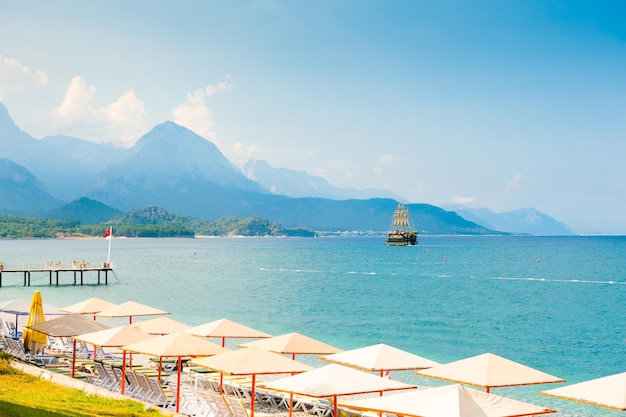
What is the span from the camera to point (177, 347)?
17859 millimetres

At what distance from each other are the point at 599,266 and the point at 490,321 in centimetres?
7631

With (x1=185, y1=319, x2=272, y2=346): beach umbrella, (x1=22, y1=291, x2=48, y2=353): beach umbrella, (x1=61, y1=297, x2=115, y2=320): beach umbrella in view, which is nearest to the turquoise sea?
(x1=185, y1=319, x2=272, y2=346): beach umbrella

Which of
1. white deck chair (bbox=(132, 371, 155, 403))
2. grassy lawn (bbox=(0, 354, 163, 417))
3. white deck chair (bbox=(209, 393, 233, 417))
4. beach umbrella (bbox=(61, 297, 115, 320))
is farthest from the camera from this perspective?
beach umbrella (bbox=(61, 297, 115, 320))

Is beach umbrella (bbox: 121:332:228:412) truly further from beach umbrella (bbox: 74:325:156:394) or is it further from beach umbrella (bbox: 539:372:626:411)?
beach umbrella (bbox: 539:372:626:411)

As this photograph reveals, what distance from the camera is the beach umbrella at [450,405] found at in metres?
11.4

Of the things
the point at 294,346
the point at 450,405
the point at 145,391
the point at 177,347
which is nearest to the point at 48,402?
the point at 177,347

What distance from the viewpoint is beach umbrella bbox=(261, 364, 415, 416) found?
14.0 metres

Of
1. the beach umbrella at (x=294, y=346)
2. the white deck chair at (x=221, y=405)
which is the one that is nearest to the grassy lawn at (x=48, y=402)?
the white deck chair at (x=221, y=405)

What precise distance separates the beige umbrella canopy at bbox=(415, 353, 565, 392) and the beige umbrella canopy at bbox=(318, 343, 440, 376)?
1.39 metres

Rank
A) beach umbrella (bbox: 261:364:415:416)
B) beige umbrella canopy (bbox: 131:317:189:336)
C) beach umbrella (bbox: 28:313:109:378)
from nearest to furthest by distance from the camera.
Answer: beach umbrella (bbox: 261:364:415:416) < beach umbrella (bbox: 28:313:109:378) < beige umbrella canopy (bbox: 131:317:189:336)

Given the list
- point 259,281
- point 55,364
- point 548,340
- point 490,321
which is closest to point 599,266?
point 259,281

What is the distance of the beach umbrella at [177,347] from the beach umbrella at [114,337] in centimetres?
135

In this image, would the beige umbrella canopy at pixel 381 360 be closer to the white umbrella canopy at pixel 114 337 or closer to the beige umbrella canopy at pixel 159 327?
the white umbrella canopy at pixel 114 337

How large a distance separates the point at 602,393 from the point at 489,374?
2980mm
